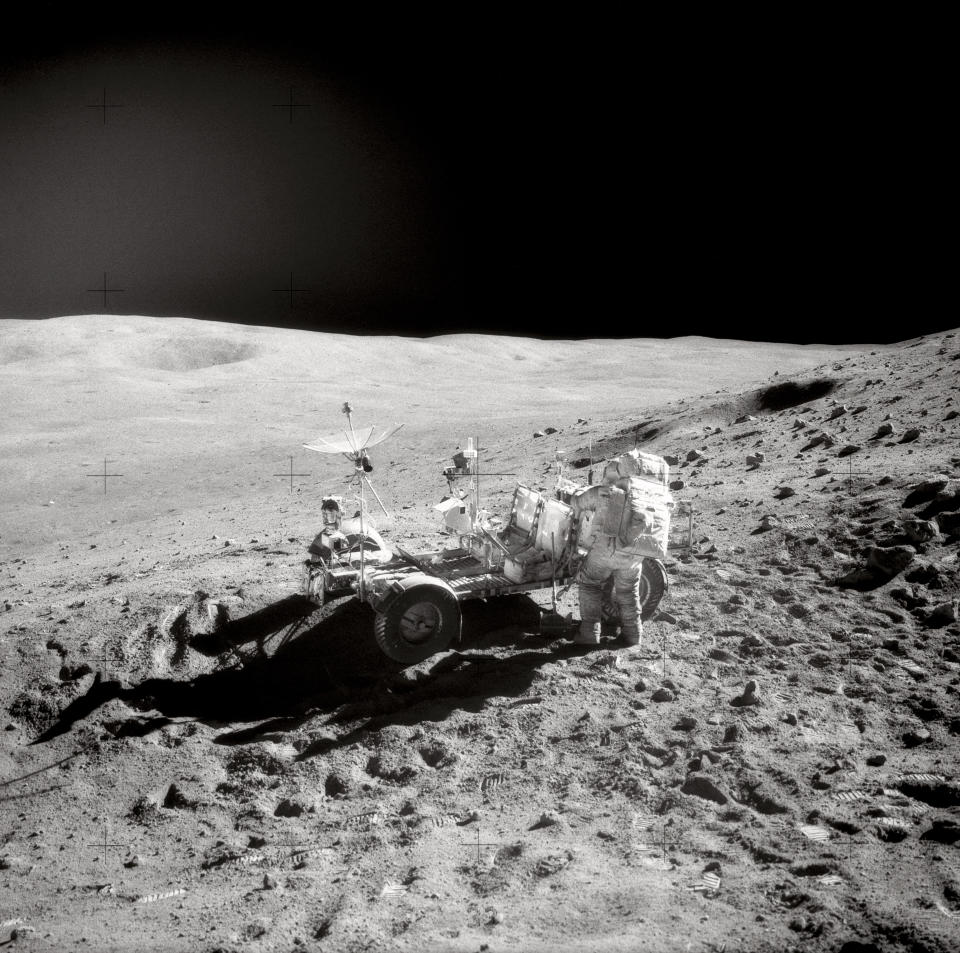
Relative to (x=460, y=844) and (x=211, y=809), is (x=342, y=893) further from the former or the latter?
(x=211, y=809)

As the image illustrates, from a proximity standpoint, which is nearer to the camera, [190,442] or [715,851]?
[715,851]

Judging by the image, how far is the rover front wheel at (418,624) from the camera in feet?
14.0

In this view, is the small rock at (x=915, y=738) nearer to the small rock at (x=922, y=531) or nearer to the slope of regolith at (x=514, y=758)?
the slope of regolith at (x=514, y=758)

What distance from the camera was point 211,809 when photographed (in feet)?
11.6

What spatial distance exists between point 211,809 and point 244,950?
94 centimetres

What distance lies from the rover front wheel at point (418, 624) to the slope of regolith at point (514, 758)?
0.57 feet

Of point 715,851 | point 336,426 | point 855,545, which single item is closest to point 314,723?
point 715,851

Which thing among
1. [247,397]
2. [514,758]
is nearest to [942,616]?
[514,758]

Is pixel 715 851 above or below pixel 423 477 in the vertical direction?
below

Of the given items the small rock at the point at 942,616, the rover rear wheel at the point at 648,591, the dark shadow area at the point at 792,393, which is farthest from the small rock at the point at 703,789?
the dark shadow area at the point at 792,393

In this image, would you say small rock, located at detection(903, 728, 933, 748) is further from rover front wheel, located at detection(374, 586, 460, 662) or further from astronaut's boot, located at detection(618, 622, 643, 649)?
rover front wheel, located at detection(374, 586, 460, 662)

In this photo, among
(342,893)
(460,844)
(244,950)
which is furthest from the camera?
(460,844)

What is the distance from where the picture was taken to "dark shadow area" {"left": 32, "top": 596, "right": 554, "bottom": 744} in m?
4.14

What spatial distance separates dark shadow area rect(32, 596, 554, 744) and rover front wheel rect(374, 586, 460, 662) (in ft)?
0.53
